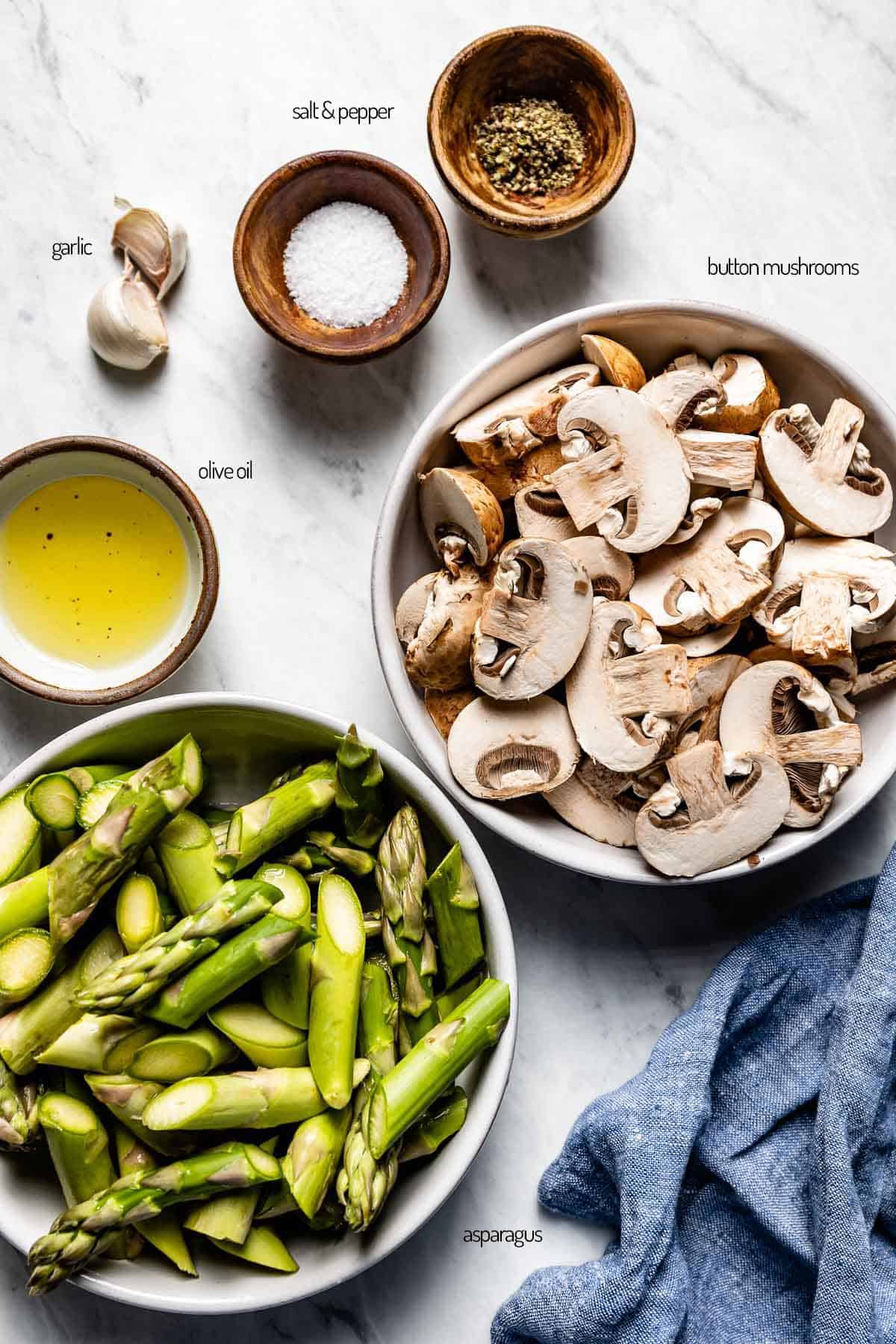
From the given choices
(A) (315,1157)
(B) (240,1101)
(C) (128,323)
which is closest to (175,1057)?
(B) (240,1101)

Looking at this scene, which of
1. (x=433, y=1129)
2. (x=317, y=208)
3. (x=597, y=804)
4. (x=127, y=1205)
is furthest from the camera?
(x=317, y=208)

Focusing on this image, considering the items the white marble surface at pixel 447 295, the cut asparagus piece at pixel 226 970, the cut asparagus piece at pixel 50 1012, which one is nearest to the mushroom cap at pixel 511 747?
the white marble surface at pixel 447 295

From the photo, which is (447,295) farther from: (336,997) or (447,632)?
(336,997)

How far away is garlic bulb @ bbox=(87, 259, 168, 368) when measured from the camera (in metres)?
1.85

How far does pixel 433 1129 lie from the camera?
5.47 ft

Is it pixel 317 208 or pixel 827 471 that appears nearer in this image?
pixel 827 471

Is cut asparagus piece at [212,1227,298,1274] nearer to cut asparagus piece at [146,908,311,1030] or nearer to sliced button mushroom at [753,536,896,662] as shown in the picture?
cut asparagus piece at [146,908,311,1030]

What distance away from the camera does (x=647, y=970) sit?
194 cm

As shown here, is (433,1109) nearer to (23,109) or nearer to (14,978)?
(14,978)

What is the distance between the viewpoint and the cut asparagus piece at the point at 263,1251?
164 cm

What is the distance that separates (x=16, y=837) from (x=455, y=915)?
62 centimetres

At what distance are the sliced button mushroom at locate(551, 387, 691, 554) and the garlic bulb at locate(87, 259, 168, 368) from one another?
68 cm

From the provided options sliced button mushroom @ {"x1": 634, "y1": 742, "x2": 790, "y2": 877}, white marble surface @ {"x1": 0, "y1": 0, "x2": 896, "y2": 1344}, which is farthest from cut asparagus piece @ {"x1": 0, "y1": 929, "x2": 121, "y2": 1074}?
sliced button mushroom @ {"x1": 634, "y1": 742, "x2": 790, "y2": 877}

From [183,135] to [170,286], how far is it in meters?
0.25
